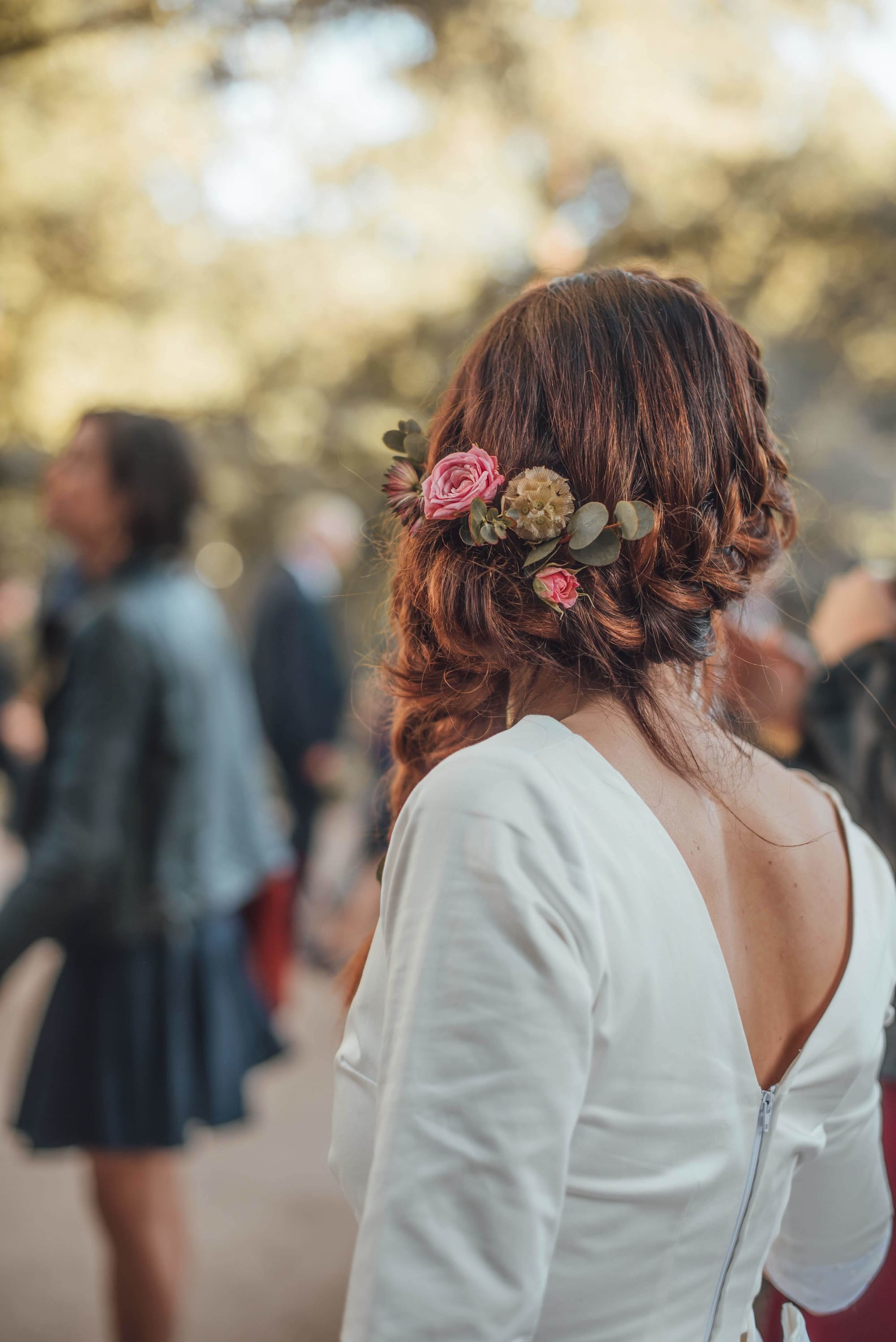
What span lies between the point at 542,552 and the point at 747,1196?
2.03 ft

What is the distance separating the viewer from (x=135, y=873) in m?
2.07

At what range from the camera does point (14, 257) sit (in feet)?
17.3

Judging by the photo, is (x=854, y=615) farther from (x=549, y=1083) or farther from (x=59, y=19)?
(x=59, y=19)

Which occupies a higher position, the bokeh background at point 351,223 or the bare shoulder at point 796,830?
the bokeh background at point 351,223

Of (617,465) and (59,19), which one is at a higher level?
(59,19)

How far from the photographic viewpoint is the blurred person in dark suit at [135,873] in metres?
1.97

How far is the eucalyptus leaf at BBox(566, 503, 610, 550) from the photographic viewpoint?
0.88 m

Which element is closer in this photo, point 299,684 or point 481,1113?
point 481,1113

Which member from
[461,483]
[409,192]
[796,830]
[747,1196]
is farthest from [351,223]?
[747,1196]

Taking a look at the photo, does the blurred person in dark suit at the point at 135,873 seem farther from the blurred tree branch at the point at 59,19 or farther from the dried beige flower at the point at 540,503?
the blurred tree branch at the point at 59,19

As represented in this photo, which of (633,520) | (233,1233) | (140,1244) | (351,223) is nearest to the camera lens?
(633,520)

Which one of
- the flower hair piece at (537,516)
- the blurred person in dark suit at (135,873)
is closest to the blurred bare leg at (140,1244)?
the blurred person in dark suit at (135,873)

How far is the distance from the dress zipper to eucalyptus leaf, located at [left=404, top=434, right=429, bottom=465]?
738 mm

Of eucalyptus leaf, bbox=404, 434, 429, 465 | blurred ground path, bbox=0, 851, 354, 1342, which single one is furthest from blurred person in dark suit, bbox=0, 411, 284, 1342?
eucalyptus leaf, bbox=404, 434, 429, 465
